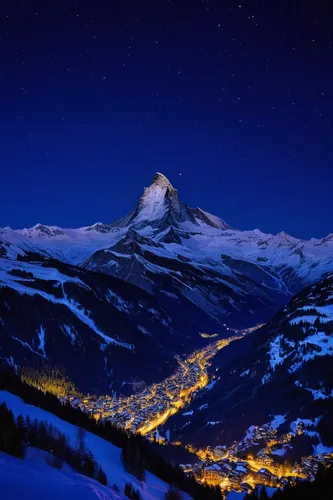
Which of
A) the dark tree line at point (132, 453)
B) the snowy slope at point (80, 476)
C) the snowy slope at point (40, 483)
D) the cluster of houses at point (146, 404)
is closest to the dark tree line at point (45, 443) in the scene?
the snowy slope at point (40, 483)

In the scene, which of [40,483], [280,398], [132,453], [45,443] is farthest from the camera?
[280,398]

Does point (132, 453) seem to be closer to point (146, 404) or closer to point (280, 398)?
point (280, 398)

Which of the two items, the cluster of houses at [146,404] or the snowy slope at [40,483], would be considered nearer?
the snowy slope at [40,483]

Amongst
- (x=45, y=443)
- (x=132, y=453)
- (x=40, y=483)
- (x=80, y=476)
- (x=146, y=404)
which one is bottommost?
(x=40, y=483)

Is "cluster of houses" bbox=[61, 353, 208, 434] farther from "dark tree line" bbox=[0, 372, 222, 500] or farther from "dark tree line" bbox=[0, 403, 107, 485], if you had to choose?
"dark tree line" bbox=[0, 403, 107, 485]

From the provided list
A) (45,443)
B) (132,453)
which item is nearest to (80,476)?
(45,443)

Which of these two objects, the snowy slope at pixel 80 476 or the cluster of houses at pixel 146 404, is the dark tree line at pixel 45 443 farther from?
the cluster of houses at pixel 146 404
